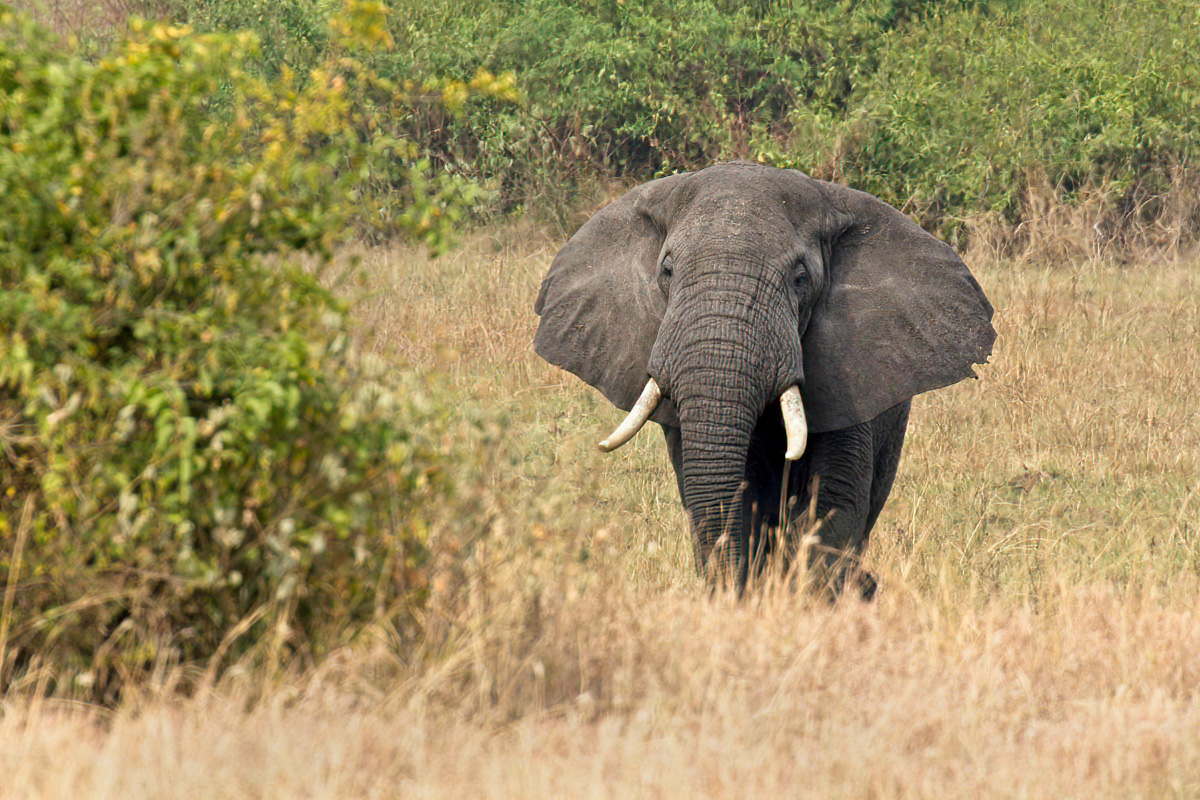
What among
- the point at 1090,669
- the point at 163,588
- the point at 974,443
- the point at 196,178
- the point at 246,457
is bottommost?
the point at 974,443

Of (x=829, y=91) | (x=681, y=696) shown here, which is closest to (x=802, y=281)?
(x=681, y=696)

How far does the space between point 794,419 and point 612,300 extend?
111cm

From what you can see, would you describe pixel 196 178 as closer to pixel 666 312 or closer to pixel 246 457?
pixel 246 457

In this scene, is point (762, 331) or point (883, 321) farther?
point (883, 321)

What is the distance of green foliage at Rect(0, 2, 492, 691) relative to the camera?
3193mm

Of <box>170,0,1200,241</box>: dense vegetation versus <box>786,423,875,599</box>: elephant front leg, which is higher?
<box>170,0,1200,241</box>: dense vegetation

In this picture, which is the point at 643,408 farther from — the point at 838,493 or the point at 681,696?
the point at 681,696

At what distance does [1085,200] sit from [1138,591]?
9378 mm

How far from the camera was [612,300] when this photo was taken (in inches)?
227

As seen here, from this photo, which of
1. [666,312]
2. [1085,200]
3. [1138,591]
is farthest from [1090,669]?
[1085,200]

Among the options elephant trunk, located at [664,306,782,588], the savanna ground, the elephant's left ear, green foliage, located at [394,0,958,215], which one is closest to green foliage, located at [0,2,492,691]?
the savanna ground

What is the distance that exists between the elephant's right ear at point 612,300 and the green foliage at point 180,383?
2.06m

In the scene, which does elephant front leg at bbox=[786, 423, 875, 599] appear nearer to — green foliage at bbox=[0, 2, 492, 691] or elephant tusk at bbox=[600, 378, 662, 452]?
elephant tusk at bbox=[600, 378, 662, 452]

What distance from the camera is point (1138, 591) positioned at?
5387 mm
